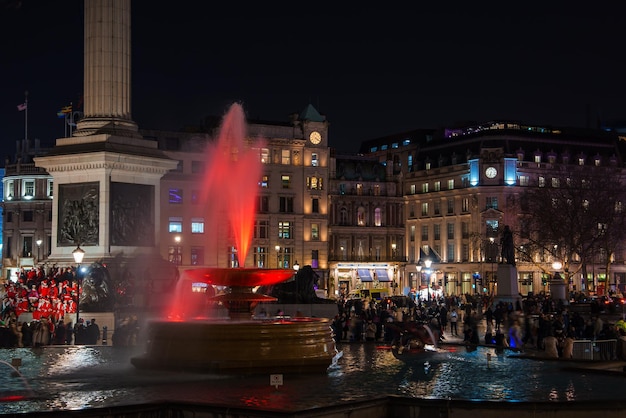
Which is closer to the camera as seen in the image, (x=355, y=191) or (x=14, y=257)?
(x=14, y=257)

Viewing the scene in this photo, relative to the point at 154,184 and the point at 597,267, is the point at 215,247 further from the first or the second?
the point at 154,184

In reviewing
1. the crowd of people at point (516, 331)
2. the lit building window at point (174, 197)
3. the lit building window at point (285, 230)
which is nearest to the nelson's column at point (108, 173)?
the crowd of people at point (516, 331)

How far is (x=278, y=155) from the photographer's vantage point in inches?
3792

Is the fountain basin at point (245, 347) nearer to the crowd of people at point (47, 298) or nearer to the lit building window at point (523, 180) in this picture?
the crowd of people at point (47, 298)

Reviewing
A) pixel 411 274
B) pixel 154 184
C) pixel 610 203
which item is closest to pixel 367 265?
pixel 411 274

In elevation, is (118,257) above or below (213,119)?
below

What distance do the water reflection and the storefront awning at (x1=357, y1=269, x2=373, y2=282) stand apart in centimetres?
8162

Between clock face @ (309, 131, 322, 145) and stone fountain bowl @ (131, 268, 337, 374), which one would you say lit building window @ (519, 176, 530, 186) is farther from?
stone fountain bowl @ (131, 268, 337, 374)

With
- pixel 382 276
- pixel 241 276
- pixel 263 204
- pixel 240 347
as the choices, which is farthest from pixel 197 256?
pixel 240 347

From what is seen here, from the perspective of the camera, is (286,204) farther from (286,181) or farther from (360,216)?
(360,216)

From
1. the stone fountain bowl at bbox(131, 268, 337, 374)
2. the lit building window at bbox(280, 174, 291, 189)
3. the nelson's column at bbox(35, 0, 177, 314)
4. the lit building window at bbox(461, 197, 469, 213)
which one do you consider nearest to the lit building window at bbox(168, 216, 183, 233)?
the lit building window at bbox(280, 174, 291, 189)

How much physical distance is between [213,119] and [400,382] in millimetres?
78413

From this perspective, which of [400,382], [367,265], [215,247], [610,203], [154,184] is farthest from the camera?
[367,265]

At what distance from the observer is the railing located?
2817cm
